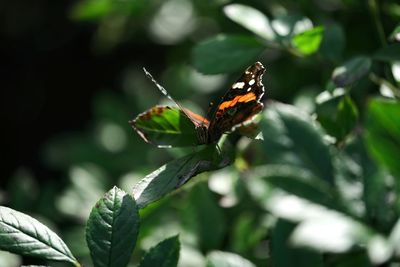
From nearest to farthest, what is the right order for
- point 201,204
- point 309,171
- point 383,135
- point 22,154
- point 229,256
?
point 383,135 < point 309,171 < point 229,256 < point 201,204 < point 22,154

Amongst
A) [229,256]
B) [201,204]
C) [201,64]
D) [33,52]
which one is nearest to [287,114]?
[229,256]

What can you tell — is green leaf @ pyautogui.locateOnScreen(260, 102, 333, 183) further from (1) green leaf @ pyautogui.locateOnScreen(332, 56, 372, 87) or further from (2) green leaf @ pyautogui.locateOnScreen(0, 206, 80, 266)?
(2) green leaf @ pyautogui.locateOnScreen(0, 206, 80, 266)

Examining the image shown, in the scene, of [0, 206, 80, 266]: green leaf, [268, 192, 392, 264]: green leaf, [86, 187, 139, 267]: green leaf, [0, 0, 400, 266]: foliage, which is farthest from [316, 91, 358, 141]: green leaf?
[0, 206, 80, 266]: green leaf

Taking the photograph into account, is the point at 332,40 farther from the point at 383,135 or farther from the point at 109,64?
the point at 109,64

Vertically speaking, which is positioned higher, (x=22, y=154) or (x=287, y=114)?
(x=287, y=114)

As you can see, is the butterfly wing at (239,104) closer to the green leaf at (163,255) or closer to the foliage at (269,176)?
the foliage at (269,176)

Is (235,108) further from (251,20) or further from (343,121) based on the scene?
(251,20)

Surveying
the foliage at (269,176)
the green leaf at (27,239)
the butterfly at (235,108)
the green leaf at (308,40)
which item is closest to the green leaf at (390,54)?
the foliage at (269,176)
